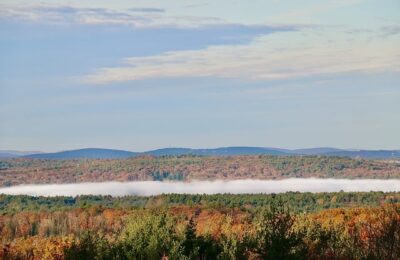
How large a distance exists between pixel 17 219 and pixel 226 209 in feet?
161

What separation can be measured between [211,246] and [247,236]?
7.59ft

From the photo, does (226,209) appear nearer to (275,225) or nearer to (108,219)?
(108,219)

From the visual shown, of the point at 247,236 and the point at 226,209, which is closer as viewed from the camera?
the point at 247,236

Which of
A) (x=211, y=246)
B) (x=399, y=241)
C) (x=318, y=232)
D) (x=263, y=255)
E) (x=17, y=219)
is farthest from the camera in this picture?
(x=17, y=219)

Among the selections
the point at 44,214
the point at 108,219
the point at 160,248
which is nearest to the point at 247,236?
the point at 160,248

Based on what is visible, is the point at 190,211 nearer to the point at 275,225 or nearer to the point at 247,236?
the point at 247,236

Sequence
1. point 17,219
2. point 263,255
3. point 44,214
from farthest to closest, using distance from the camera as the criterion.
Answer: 1. point 44,214
2. point 17,219
3. point 263,255

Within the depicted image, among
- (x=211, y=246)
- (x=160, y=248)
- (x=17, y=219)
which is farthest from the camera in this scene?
(x=17, y=219)

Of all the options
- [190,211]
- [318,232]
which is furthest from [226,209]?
[318,232]

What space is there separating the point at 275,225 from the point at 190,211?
415 feet

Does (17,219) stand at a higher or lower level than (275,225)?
lower

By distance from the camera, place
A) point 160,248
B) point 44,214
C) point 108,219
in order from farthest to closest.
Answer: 1. point 44,214
2. point 108,219
3. point 160,248

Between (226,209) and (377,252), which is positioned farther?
(226,209)

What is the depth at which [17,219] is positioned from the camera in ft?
552
